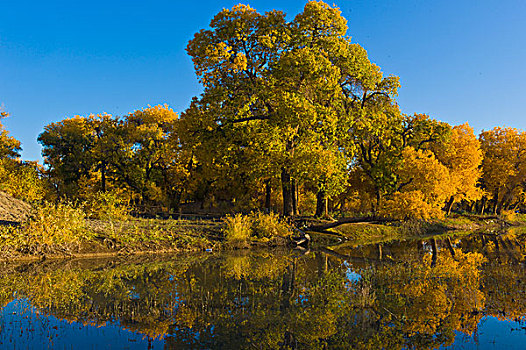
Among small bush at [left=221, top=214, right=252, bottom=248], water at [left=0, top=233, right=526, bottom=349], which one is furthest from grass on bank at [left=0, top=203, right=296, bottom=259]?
water at [left=0, top=233, right=526, bottom=349]

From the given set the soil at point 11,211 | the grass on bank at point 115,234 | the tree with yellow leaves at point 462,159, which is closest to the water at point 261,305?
the grass on bank at point 115,234

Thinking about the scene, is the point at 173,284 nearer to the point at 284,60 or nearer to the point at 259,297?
the point at 259,297

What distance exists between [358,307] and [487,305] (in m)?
2.95

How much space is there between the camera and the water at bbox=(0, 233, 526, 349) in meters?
6.87

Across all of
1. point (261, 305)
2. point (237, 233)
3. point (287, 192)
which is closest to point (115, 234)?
point (237, 233)

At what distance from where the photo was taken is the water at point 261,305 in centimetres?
687

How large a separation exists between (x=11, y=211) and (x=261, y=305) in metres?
17.3

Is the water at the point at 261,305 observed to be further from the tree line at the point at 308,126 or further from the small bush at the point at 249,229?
the tree line at the point at 308,126

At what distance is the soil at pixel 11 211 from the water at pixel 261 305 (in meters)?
5.22

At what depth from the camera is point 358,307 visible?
8.70 metres

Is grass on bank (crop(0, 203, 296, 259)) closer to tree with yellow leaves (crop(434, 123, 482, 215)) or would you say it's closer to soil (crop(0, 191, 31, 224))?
soil (crop(0, 191, 31, 224))

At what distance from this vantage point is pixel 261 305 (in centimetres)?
902

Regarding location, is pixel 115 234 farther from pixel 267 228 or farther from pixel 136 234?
pixel 267 228

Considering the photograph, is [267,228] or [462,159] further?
[462,159]
